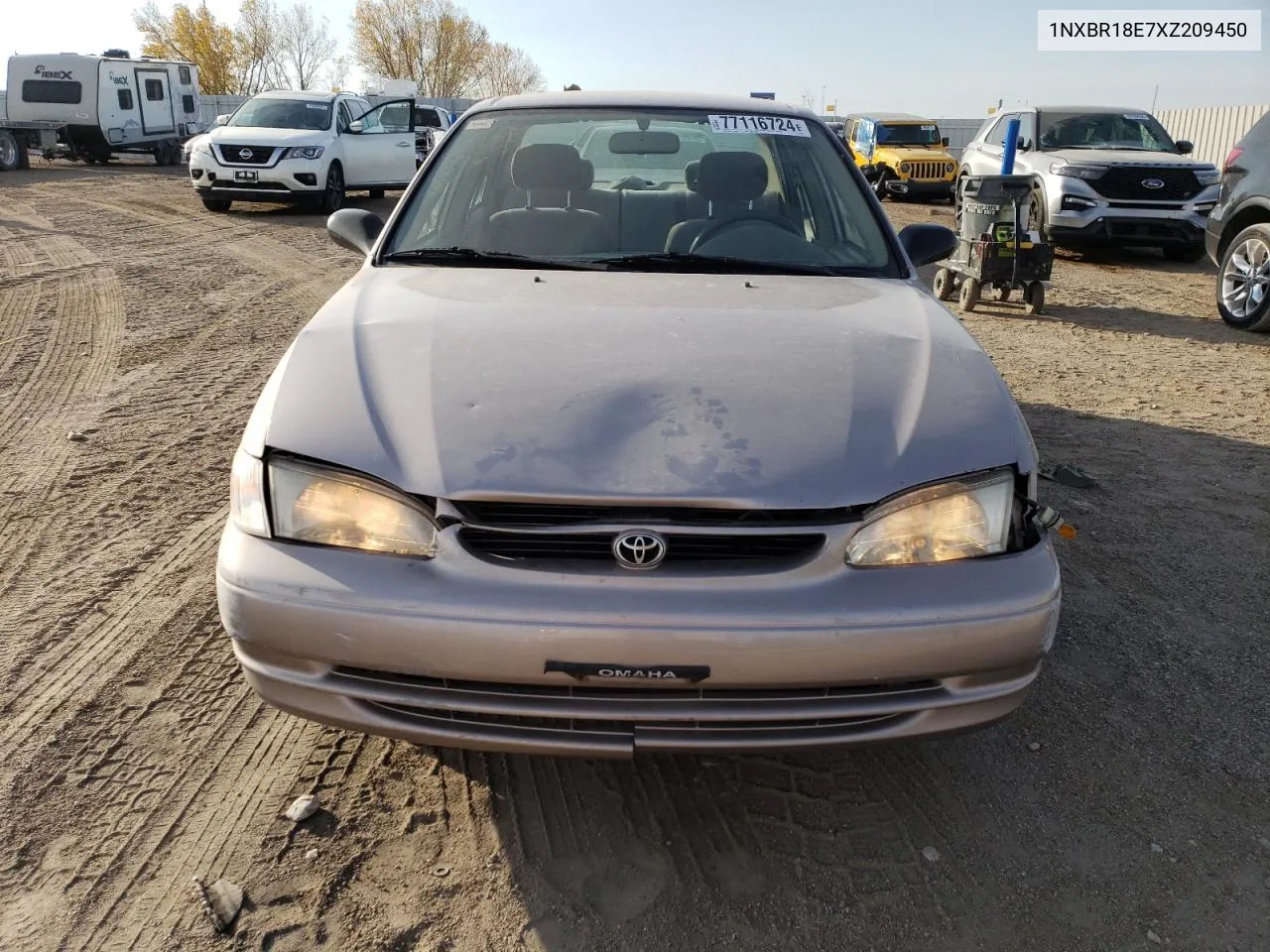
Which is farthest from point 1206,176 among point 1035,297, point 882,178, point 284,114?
point 284,114

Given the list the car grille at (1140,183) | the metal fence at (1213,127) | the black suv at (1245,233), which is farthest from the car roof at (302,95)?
the metal fence at (1213,127)

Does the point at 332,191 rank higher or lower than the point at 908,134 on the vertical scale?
lower

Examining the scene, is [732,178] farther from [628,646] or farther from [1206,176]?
[1206,176]

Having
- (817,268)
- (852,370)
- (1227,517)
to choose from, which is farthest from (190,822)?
(1227,517)

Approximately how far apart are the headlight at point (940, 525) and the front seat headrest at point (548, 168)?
1.94 metres

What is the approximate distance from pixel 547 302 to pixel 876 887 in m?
1.65

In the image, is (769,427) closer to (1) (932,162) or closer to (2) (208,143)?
(2) (208,143)

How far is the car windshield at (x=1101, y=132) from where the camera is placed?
40.6 ft

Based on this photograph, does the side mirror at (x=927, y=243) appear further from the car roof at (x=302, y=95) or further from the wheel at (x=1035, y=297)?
the car roof at (x=302, y=95)

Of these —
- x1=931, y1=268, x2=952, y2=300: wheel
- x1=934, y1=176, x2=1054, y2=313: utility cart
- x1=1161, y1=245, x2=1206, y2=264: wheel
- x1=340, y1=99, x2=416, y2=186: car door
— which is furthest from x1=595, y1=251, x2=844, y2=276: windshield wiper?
x1=340, y1=99, x2=416, y2=186: car door

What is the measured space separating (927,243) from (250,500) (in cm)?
244

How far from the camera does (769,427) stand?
2.08 metres

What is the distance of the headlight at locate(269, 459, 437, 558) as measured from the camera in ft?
6.50

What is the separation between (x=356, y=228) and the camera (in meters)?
3.55
